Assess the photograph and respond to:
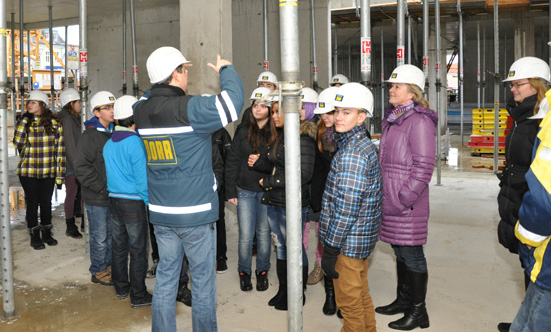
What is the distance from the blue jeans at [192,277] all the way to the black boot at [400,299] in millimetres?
1452

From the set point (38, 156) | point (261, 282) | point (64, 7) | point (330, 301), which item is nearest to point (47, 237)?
point (38, 156)

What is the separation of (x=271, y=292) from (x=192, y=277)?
4.79 ft

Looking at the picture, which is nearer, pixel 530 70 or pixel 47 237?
pixel 530 70

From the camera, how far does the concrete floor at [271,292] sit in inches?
163

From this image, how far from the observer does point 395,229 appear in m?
3.80

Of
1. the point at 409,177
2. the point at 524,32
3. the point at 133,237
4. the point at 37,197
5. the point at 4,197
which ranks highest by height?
the point at 524,32

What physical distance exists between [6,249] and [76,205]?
350 cm

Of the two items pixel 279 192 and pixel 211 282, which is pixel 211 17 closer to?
pixel 279 192

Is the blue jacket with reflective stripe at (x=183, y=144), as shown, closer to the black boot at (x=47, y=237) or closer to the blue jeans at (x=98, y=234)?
the blue jeans at (x=98, y=234)

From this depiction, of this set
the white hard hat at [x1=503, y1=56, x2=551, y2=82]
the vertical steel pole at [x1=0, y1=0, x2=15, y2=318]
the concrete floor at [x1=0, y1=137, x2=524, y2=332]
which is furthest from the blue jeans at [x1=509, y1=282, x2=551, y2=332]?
the vertical steel pole at [x1=0, y1=0, x2=15, y2=318]

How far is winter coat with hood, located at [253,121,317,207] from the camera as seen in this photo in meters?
4.07

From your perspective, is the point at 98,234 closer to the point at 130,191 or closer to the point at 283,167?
the point at 130,191

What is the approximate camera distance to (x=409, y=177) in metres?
3.74

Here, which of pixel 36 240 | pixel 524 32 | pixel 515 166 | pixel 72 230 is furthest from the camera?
pixel 524 32
